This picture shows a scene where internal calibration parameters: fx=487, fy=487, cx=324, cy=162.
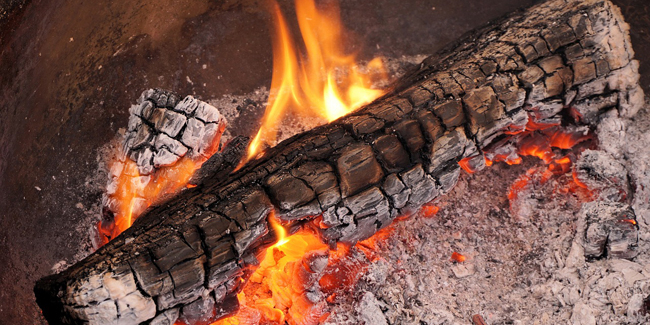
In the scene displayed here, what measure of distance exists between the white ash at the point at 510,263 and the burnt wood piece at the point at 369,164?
1.12 feet

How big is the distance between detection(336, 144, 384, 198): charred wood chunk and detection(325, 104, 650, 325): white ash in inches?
22.2

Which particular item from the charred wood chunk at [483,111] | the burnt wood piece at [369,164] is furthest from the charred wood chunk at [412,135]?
the charred wood chunk at [483,111]

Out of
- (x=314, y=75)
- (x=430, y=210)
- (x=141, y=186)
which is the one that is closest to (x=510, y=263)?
(x=430, y=210)

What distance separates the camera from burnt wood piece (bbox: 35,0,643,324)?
2129 millimetres

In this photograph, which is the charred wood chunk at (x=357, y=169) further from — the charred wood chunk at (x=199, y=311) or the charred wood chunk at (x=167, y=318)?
the charred wood chunk at (x=167, y=318)

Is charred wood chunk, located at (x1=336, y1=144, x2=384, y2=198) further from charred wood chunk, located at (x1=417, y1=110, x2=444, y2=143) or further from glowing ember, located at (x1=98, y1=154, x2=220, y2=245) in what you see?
glowing ember, located at (x1=98, y1=154, x2=220, y2=245)

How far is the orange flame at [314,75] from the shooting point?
11.5ft

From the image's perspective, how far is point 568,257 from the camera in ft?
9.02

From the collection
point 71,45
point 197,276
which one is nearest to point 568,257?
point 197,276

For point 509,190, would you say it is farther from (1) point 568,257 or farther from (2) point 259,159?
(2) point 259,159

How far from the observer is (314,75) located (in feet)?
Answer: 12.1

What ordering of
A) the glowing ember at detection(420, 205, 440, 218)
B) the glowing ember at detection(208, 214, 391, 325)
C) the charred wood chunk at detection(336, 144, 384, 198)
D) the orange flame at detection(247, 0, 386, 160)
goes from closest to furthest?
the charred wood chunk at detection(336, 144, 384, 198) → the glowing ember at detection(208, 214, 391, 325) → the glowing ember at detection(420, 205, 440, 218) → the orange flame at detection(247, 0, 386, 160)

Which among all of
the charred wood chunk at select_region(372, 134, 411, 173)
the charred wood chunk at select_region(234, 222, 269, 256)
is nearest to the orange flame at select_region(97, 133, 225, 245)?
the charred wood chunk at select_region(234, 222, 269, 256)

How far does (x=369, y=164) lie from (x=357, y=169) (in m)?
0.07
